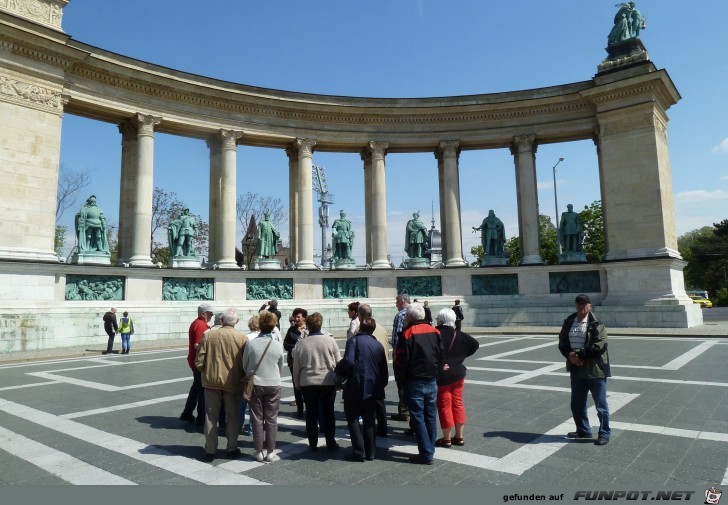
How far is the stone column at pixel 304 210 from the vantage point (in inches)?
1161

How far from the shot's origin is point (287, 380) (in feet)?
41.9

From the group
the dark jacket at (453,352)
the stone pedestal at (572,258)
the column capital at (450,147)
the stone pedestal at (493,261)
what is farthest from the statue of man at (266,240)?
the dark jacket at (453,352)

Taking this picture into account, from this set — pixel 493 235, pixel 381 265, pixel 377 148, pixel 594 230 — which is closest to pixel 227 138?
pixel 377 148

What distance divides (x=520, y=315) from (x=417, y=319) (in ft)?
77.1

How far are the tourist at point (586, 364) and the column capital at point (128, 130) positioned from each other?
1025 inches

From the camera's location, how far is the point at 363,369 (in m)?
6.66

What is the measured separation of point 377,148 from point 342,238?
624 cm

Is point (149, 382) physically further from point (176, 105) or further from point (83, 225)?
point (176, 105)

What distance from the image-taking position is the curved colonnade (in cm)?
2158

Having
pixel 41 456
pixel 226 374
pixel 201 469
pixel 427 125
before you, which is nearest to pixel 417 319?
pixel 226 374

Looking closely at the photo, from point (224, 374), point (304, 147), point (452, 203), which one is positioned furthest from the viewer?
point (452, 203)

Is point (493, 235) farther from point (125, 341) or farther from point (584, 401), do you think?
point (584, 401)

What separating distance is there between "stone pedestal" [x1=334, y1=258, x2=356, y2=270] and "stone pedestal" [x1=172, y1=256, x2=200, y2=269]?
8.08 meters

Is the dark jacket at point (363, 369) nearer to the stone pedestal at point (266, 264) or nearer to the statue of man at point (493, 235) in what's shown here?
the stone pedestal at point (266, 264)
